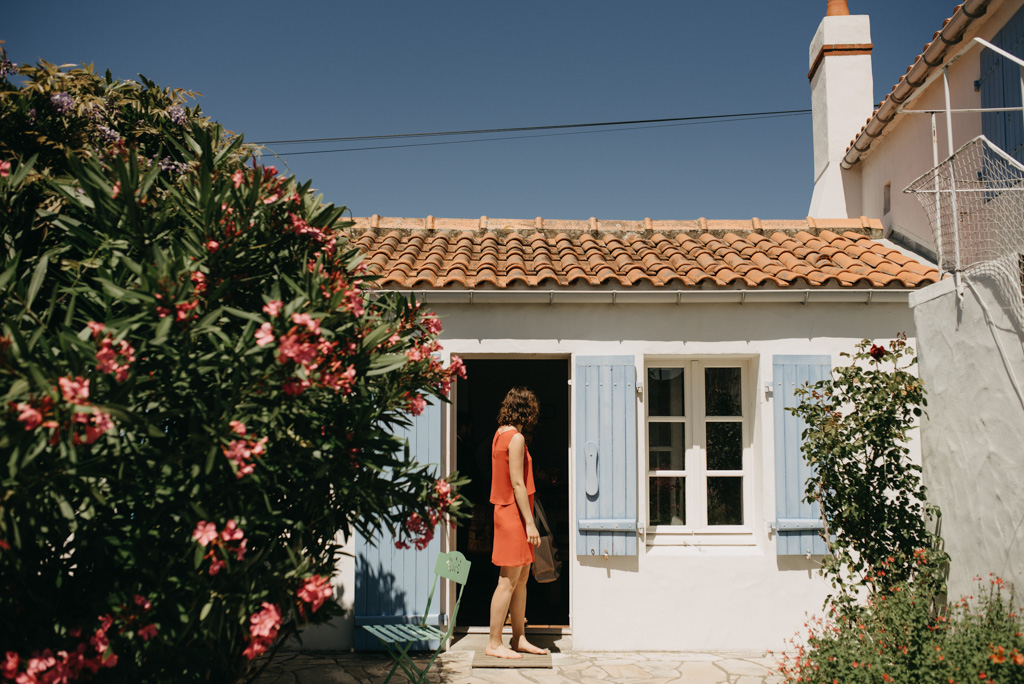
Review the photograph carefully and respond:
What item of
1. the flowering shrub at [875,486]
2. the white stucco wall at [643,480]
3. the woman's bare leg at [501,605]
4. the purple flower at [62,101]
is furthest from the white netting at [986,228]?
the purple flower at [62,101]

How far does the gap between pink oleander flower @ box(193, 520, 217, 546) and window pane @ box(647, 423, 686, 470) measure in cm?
450

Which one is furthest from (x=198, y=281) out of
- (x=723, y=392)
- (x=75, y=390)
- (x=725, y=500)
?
(x=725, y=500)

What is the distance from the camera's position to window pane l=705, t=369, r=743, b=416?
21.0ft

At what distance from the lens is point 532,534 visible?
541 cm

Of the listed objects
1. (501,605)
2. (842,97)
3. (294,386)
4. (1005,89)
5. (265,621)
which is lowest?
(501,605)

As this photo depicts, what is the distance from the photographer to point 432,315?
3.65 meters

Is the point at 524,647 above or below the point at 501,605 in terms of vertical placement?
below

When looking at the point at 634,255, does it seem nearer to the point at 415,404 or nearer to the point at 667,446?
the point at 667,446

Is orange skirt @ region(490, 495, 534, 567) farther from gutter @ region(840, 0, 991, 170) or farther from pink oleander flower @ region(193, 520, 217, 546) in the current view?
gutter @ region(840, 0, 991, 170)

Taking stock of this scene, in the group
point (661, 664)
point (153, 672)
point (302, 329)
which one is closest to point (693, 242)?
point (661, 664)

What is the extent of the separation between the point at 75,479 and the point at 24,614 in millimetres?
958

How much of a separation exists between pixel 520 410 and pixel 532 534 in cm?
96

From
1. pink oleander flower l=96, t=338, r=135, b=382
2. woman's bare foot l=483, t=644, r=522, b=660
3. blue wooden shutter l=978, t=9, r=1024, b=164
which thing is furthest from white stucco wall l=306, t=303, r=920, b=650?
pink oleander flower l=96, t=338, r=135, b=382

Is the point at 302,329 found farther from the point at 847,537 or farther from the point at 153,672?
the point at 847,537
